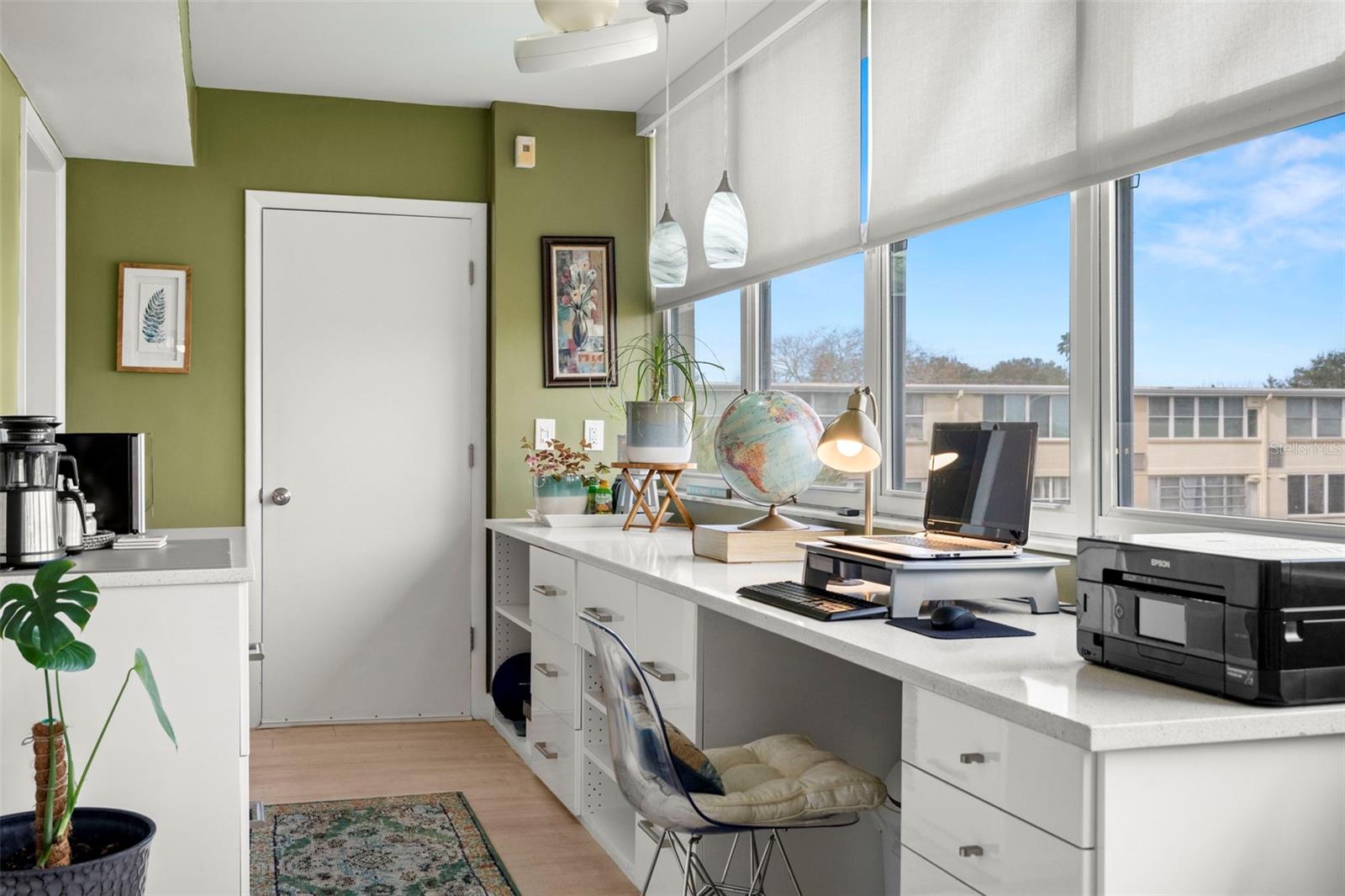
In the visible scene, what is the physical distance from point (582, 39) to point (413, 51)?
5.72 feet

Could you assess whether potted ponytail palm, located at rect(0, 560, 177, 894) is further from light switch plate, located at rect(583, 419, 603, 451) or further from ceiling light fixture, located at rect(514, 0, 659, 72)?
light switch plate, located at rect(583, 419, 603, 451)

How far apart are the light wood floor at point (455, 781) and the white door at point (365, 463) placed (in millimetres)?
237

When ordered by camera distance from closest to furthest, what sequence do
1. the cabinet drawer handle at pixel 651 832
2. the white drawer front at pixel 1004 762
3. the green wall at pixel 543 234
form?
the white drawer front at pixel 1004 762 → the cabinet drawer handle at pixel 651 832 → the green wall at pixel 543 234

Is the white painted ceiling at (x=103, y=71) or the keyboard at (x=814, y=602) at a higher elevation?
the white painted ceiling at (x=103, y=71)

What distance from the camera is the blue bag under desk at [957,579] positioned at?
2027mm

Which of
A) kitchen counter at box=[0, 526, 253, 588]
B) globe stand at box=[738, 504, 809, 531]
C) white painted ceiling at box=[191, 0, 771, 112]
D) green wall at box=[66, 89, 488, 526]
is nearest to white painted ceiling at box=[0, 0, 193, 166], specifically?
green wall at box=[66, 89, 488, 526]

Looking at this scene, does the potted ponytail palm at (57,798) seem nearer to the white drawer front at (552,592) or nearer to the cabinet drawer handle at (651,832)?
the cabinet drawer handle at (651,832)

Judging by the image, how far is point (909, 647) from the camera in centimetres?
177

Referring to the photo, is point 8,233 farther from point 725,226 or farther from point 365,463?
point 725,226

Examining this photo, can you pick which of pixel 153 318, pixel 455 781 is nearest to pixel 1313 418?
pixel 455 781

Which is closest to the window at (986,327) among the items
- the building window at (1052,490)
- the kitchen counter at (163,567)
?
the building window at (1052,490)

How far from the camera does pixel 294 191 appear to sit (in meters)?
4.49

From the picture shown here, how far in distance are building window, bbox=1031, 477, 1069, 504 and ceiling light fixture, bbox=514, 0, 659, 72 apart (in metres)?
1.27

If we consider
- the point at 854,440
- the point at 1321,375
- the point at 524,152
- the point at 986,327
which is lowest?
the point at 854,440
